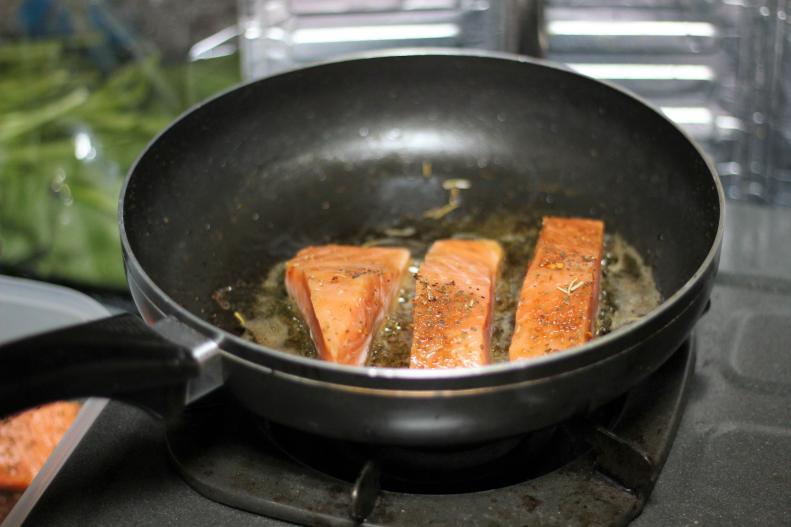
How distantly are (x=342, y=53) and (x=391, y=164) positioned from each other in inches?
16.3

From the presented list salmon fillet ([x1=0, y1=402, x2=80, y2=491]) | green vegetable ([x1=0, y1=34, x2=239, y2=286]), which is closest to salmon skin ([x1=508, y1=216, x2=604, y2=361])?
salmon fillet ([x1=0, y1=402, x2=80, y2=491])

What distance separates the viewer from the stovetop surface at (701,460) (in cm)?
102

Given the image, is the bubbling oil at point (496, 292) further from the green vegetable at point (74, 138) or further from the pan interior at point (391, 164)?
Answer: the green vegetable at point (74, 138)

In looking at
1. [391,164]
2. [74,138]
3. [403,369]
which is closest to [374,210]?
[391,164]

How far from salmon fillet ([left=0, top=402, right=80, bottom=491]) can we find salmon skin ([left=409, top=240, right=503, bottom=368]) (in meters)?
0.61

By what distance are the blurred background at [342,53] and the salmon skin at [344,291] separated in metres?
0.59

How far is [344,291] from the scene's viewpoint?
1.15 metres

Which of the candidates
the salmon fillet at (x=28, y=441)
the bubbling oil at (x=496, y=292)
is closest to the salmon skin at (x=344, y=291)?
the bubbling oil at (x=496, y=292)

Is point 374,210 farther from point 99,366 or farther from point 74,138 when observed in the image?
point 74,138

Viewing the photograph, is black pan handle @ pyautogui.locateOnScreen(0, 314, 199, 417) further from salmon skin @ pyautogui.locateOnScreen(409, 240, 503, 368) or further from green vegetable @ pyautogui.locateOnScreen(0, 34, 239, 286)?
green vegetable @ pyautogui.locateOnScreen(0, 34, 239, 286)

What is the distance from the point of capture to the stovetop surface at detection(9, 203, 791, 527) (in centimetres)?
102

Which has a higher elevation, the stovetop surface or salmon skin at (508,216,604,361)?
salmon skin at (508,216,604,361)

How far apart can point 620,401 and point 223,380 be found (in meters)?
0.53

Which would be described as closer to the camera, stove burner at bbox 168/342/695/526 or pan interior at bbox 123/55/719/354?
stove burner at bbox 168/342/695/526
